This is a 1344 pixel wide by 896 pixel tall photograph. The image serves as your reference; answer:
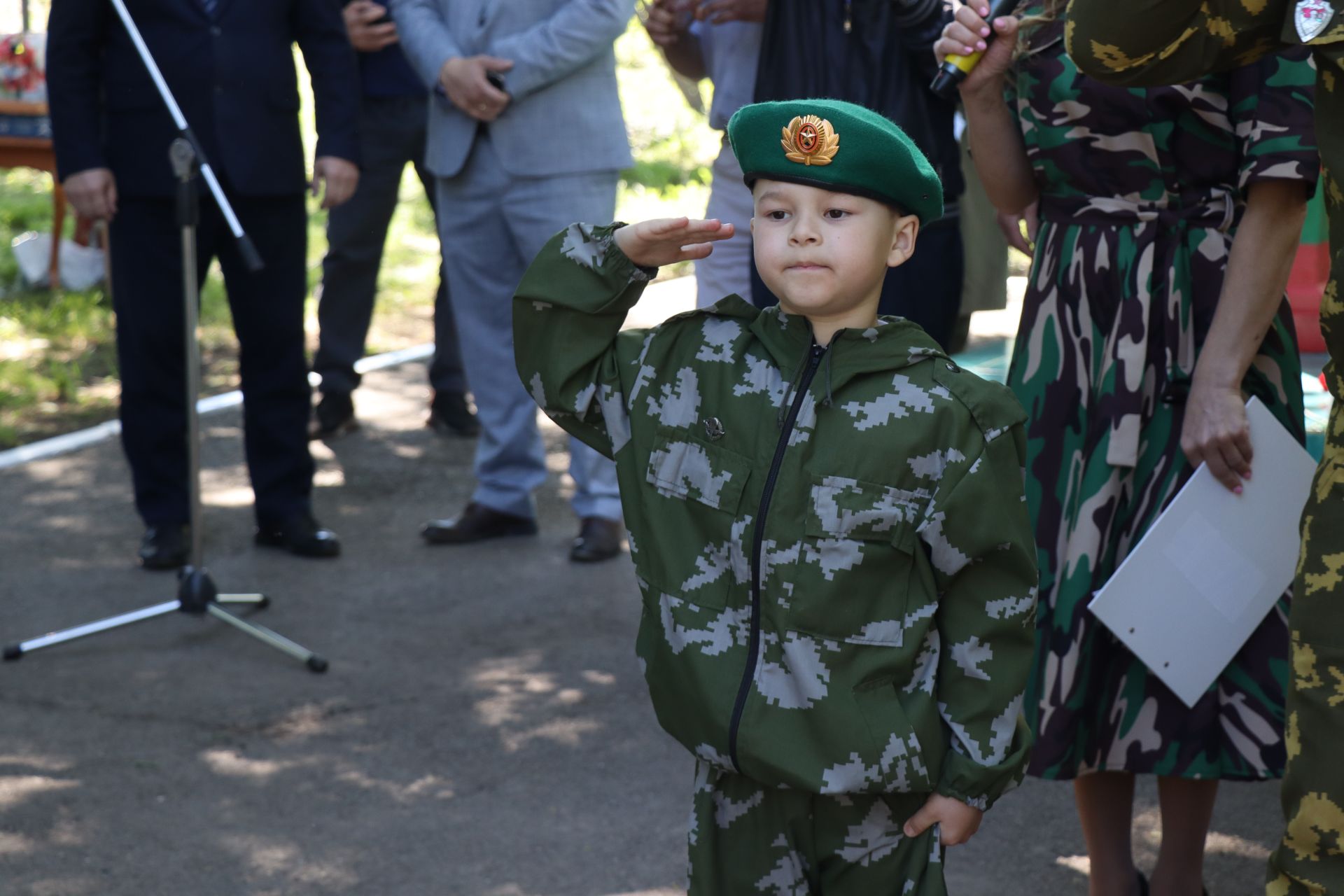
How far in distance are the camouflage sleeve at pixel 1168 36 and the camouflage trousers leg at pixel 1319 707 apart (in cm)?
56

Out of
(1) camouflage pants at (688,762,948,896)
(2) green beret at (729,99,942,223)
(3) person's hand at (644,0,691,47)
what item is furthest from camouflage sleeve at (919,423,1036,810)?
(3) person's hand at (644,0,691,47)

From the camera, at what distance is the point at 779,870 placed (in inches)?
90.0

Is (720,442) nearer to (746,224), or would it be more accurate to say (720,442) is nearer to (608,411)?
(608,411)

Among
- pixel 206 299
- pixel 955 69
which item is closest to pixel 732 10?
pixel 955 69

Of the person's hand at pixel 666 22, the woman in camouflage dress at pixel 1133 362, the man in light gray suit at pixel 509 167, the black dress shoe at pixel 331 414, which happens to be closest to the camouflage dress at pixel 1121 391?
the woman in camouflage dress at pixel 1133 362

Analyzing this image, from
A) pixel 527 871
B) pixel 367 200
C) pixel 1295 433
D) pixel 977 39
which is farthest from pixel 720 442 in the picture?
pixel 367 200

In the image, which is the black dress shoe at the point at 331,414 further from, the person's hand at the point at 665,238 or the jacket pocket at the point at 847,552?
the jacket pocket at the point at 847,552

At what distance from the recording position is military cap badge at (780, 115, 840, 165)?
6.93 ft

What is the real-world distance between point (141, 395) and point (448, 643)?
4.61 ft

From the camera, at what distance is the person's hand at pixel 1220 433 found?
2.74 m

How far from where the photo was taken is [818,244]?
214 cm

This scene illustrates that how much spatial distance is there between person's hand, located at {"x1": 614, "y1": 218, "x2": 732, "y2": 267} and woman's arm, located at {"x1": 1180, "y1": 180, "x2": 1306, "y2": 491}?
3.21 ft

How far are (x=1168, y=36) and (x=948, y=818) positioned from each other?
1109 millimetres

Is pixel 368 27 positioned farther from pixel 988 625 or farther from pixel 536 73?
pixel 988 625
